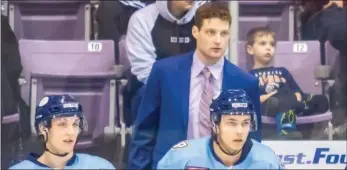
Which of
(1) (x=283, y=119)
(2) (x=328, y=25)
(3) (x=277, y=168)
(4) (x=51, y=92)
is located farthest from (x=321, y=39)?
(4) (x=51, y=92)

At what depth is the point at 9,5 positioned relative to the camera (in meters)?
4.36

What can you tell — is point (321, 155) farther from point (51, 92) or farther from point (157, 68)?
point (51, 92)

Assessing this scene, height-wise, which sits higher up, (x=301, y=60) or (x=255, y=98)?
(x=301, y=60)

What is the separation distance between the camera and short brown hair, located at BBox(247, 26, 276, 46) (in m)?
4.36

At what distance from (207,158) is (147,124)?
30cm

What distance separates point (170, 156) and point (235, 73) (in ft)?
1.47

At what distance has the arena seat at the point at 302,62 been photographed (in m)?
4.34

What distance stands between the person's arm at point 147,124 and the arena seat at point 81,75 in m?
0.22

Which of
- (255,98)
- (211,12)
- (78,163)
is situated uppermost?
(211,12)

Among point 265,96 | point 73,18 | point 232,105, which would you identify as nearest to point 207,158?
point 232,105

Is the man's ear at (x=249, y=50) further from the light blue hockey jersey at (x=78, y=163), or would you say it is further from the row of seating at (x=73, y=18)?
the light blue hockey jersey at (x=78, y=163)

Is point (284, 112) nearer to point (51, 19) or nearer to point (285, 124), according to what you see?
point (285, 124)

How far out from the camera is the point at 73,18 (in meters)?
4.46

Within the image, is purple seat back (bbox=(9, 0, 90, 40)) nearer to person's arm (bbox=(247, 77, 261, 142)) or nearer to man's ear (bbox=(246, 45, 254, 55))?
man's ear (bbox=(246, 45, 254, 55))
